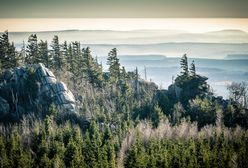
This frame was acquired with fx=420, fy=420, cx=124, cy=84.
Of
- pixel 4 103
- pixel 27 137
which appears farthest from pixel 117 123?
pixel 4 103

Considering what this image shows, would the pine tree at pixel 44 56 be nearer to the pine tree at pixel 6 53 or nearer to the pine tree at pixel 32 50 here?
the pine tree at pixel 32 50

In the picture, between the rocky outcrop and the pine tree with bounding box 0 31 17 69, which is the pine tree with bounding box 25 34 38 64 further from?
the rocky outcrop

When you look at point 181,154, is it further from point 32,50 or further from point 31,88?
point 32,50

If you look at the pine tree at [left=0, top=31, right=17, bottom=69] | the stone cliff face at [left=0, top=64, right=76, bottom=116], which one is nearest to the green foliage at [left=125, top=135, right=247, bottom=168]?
the stone cliff face at [left=0, top=64, right=76, bottom=116]

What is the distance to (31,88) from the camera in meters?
113

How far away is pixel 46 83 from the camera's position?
113 meters

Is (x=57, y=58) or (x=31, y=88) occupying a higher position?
(x=57, y=58)

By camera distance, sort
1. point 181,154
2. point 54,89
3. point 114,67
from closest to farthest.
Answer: point 181,154 < point 54,89 < point 114,67

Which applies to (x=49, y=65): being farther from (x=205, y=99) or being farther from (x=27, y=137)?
(x=205, y=99)

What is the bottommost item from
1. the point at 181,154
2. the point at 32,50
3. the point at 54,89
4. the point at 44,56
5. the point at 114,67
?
the point at 181,154

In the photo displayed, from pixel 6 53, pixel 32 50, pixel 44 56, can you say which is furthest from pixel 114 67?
pixel 6 53

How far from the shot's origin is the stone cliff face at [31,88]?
11150 cm

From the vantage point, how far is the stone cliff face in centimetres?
11150

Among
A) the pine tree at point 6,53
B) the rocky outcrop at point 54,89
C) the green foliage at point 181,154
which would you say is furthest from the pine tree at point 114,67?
the green foliage at point 181,154
